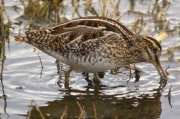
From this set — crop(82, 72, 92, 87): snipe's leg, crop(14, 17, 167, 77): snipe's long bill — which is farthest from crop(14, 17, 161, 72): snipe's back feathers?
crop(82, 72, 92, 87): snipe's leg

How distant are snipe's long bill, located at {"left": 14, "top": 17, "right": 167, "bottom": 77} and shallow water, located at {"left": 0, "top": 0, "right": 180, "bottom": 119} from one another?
0.32 metres

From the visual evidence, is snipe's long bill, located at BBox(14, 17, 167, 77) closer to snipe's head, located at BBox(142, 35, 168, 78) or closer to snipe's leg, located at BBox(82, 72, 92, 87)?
snipe's head, located at BBox(142, 35, 168, 78)

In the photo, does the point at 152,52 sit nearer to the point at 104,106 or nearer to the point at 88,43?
the point at 88,43

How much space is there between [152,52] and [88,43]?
899 millimetres

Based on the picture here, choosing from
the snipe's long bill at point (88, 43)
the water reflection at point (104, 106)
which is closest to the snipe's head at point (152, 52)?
the snipe's long bill at point (88, 43)

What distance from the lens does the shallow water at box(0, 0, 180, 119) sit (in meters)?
5.73

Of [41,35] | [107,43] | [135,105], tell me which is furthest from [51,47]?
[135,105]

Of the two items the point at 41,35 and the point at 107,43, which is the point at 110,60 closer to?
the point at 107,43

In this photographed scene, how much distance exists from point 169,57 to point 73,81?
1.51 metres

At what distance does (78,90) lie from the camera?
20.9 feet

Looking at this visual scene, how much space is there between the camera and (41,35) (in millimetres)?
6348

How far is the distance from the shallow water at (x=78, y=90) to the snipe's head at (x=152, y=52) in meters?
0.15

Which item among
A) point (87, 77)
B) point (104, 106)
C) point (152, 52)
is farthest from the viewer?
point (87, 77)

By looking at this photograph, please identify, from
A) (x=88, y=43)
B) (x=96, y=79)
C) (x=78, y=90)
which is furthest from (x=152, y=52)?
(x=78, y=90)
